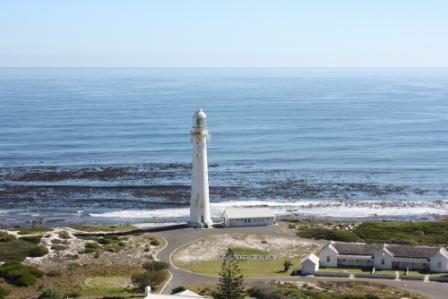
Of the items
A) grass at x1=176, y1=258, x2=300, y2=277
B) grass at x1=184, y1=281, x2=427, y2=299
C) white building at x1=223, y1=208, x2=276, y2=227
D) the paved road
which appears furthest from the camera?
white building at x1=223, y1=208, x2=276, y2=227

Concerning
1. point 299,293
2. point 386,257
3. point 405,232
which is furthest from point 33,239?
point 405,232

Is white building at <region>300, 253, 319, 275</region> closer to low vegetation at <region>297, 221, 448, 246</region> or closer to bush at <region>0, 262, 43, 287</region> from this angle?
low vegetation at <region>297, 221, 448, 246</region>

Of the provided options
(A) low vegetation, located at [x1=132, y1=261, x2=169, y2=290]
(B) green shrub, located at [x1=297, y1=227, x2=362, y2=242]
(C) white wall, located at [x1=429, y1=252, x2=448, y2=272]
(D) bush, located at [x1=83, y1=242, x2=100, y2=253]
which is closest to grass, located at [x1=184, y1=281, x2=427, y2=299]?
(A) low vegetation, located at [x1=132, y1=261, x2=169, y2=290]

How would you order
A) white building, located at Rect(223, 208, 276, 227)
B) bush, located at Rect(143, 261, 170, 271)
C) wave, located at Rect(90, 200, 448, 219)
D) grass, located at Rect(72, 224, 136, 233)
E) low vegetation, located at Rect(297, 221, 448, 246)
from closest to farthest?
bush, located at Rect(143, 261, 170, 271), low vegetation, located at Rect(297, 221, 448, 246), white building, located at Rect(223, 208, 276, 227), grass, located at Rect(72, 224, 136, 233), wave, located at Rect(90, 200, 448, 219)

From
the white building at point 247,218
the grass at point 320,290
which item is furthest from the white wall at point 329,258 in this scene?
the white building at point 247,218

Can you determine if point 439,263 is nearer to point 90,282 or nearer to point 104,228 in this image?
point 90,282

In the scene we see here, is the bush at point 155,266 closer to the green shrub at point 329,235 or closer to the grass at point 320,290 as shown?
the grass at point 320,290

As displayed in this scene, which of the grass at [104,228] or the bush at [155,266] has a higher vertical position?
the bush at [155,266]
